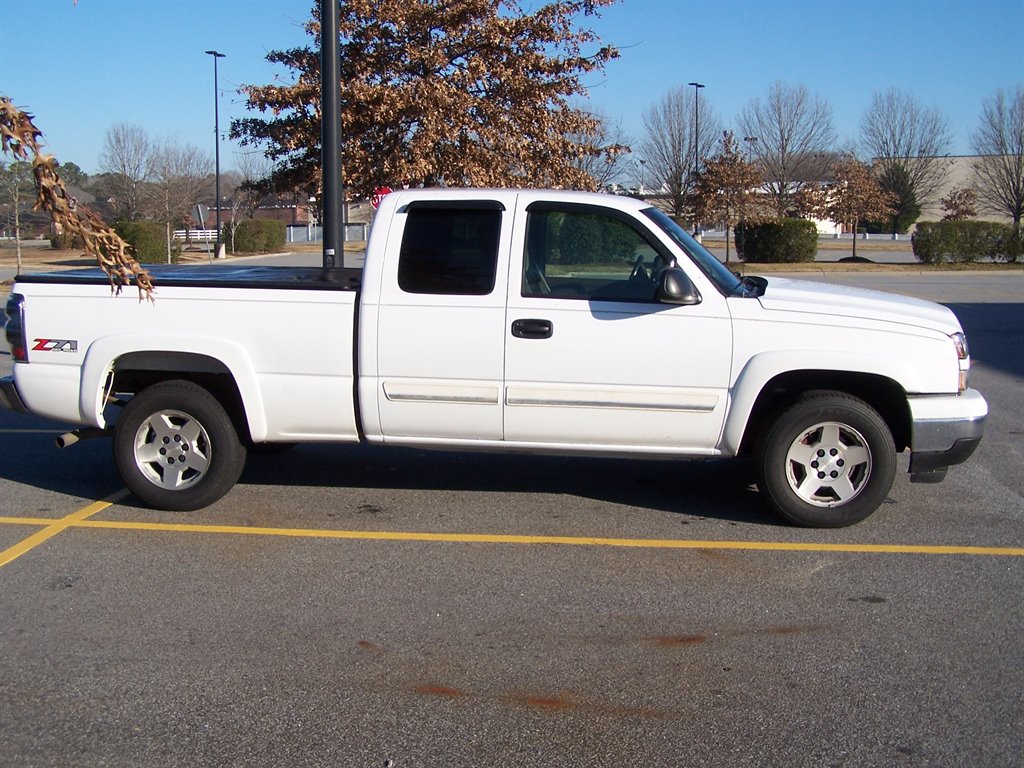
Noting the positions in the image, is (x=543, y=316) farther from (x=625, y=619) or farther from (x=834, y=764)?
(x=834, y=764)

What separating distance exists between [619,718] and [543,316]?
2725 millimetres

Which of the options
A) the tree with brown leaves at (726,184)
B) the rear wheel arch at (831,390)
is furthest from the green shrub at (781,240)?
the rear wheel arch at (831,390)

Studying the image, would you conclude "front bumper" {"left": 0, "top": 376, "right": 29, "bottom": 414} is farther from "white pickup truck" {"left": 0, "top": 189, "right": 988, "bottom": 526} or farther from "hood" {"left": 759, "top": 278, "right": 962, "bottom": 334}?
"hood" {"left": 759, "top": 278, "right": 962, "bottom": 334}

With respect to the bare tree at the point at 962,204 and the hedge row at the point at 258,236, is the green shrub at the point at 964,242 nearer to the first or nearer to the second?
the bare tree at the point at 962,204

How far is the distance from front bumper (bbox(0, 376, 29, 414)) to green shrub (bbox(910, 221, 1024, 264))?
35597 mm

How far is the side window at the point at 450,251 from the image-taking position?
6336 millimetres

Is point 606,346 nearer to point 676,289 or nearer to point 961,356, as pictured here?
point 676,289

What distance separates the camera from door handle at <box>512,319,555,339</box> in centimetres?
619

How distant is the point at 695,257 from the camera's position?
251 inches

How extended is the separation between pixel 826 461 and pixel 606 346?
58.3 inches

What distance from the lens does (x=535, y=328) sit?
6.19 metres

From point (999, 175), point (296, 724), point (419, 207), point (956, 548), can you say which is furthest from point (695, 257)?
point (999, 175)

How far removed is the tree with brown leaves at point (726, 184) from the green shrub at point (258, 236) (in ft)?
76.4

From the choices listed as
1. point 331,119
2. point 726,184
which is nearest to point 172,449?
point 331,119
